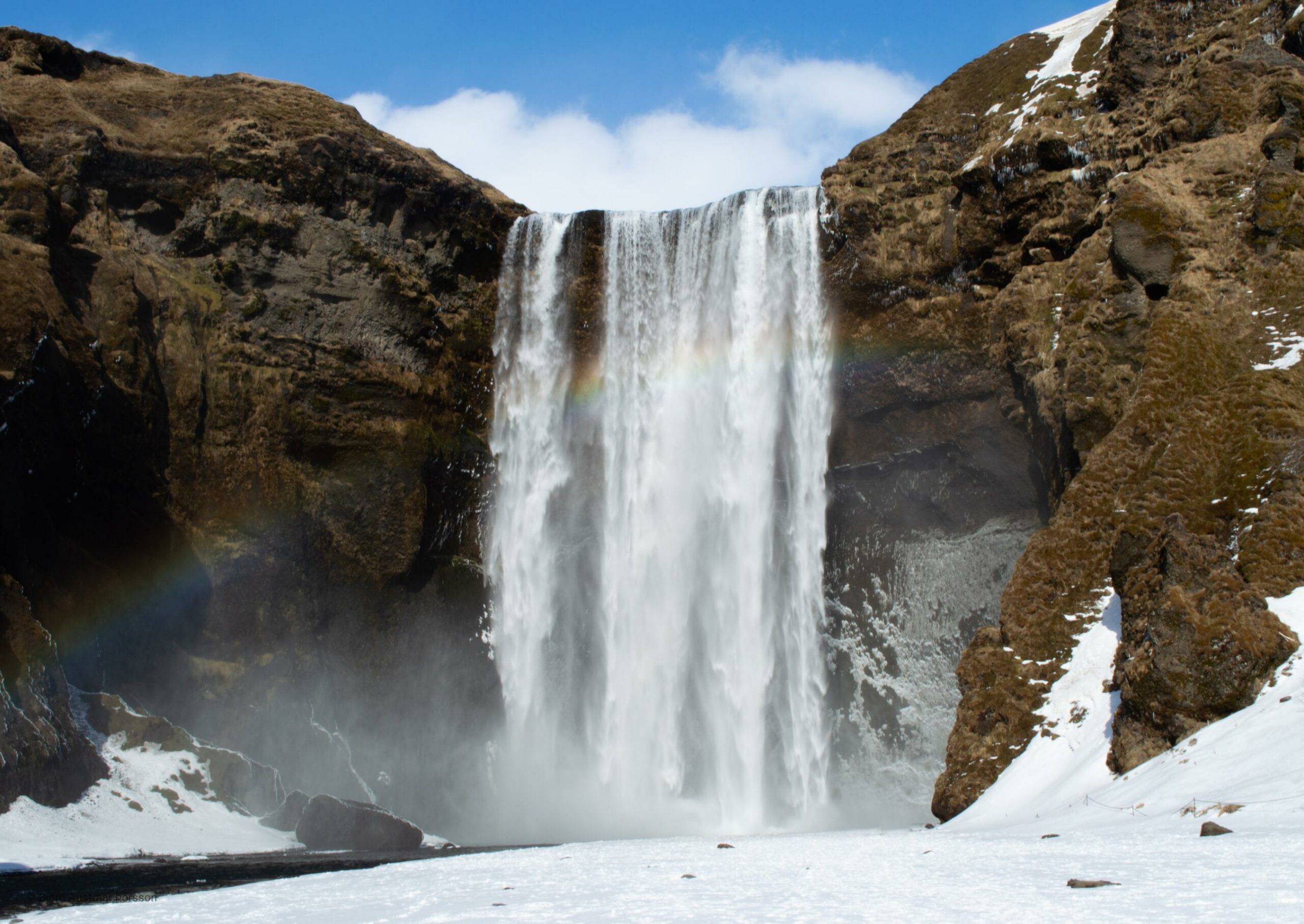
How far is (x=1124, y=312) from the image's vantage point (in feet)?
77.0

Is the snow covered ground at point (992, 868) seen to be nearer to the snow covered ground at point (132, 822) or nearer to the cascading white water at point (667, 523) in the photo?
the snow covered ground at point (132, 822)

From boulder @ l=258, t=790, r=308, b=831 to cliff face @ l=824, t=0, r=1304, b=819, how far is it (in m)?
16.8

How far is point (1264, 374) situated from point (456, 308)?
22559 mm

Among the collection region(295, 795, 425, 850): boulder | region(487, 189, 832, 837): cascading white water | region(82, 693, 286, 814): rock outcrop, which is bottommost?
region(295, 795, 425, 850): boulder

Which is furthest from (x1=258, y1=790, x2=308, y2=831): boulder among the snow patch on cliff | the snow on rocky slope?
the snow patch on cliff

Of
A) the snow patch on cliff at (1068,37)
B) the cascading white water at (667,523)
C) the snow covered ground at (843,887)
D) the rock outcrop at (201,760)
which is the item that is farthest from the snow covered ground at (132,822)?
the snow patch on cliff at (1068,37)

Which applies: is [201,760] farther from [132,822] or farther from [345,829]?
[345,829]

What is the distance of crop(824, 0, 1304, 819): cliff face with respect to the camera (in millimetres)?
16156

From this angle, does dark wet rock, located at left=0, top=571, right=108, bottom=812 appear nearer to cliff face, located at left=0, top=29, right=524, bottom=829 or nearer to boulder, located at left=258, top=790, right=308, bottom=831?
cliff face, located at left=0, top=29, right=524, bottom=829

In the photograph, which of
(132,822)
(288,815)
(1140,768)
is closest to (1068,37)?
(1140,768)

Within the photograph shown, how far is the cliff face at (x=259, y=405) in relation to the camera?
2773 cm

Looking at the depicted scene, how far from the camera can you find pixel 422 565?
31.7 m

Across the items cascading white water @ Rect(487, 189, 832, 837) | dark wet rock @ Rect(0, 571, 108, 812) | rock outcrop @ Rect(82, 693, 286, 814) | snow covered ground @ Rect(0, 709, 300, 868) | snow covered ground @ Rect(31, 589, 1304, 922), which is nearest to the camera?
snow covered ground @ Rect(31, 589, 1304, 922)

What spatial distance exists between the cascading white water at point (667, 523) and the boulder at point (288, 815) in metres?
6.11
